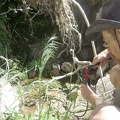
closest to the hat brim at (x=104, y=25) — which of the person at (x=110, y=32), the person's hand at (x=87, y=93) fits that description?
the person at (x=110, y=32)

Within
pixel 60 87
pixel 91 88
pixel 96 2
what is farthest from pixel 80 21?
pixel 91 88

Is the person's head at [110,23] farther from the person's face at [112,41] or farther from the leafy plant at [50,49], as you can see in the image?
the leafy plant at [50,49]

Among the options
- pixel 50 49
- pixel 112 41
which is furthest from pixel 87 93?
pixel 50 49

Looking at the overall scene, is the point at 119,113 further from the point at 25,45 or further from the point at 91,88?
the point at 25,45

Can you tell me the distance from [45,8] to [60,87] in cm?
78

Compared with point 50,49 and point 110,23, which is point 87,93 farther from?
point 50,49

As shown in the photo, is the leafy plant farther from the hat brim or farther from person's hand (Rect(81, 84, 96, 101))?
the hat brim

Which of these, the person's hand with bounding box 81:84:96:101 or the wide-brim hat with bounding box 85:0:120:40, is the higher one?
the wide-brim hat with bounding box 85:0:120:40

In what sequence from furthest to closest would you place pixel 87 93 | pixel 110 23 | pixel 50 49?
pixel 50 49
pixel 87 93
pixel 110 23

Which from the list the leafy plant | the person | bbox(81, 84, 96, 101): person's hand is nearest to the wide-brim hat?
the person

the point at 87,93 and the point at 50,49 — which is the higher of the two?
the point at 50,49

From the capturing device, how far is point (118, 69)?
2008 millimetres

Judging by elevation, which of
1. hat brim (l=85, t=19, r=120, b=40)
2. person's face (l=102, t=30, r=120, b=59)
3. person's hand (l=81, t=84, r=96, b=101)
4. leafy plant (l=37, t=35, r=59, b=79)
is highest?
leafy plant (l=37, t=35, r=59, b=79)

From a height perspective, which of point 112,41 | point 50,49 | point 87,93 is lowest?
point 87,93
